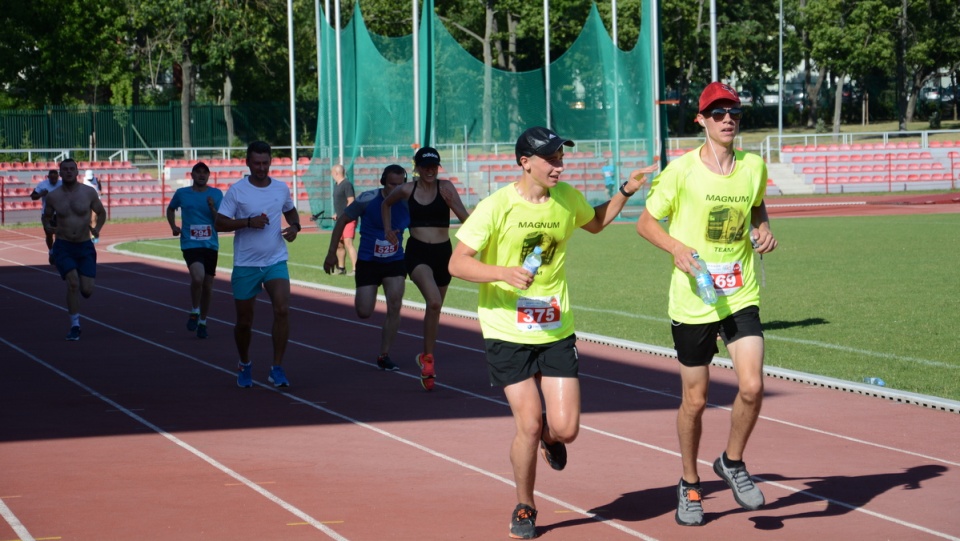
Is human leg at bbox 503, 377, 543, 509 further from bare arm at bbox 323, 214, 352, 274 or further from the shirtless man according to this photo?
the shirtless man

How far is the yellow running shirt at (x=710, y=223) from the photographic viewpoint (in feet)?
21.5

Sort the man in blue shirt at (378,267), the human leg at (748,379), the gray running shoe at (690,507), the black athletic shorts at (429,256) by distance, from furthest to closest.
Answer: the man in blue shirt at (378,267)
the black athletic shorts at (429,256)
the human leg at (748,379)
the gray running shoe at (690,507)

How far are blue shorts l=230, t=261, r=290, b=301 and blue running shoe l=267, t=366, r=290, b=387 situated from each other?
684 mm

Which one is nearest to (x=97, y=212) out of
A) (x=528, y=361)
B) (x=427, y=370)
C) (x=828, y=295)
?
(x=427, y=370)

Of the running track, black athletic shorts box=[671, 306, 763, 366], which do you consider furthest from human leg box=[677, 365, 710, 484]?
the running track

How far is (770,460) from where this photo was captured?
314 inches

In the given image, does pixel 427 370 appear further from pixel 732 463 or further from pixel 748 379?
pixel 748 379

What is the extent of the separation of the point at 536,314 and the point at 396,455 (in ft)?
7.75

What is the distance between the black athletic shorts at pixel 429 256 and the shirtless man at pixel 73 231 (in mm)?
5156

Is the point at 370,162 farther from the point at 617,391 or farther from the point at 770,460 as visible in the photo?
the point at 770,460

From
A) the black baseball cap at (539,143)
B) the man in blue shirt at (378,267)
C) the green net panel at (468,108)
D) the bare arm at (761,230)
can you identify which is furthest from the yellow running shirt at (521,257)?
the green net panel at (468,108)

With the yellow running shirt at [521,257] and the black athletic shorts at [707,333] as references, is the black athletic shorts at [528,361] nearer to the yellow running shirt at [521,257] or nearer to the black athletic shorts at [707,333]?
the yellow running shirt at [521,257]

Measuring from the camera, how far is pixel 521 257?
6309 mm

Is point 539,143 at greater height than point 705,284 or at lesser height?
greater
